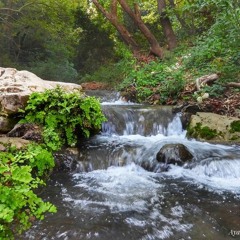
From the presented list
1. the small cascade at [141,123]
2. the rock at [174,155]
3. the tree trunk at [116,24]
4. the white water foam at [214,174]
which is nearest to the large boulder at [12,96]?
the small cascade at [141,123]

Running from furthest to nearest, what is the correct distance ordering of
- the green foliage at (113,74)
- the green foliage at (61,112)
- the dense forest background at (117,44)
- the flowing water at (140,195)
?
the green foliage at (113,74) → the dense forest background at (117,44) → the green foliage at (61,112) → the flowing water at (140,195)

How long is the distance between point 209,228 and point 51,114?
3789mm

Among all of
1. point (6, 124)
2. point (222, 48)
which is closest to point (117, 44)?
point (222, 48)

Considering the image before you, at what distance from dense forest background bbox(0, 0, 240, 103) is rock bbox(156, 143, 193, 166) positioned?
4041 millimetres

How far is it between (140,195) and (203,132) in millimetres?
3367

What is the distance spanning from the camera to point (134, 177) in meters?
5.17

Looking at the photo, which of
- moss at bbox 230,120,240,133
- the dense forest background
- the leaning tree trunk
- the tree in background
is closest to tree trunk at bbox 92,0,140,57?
the dense forest background

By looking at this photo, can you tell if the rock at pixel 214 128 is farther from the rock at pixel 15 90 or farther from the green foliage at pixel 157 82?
the rock at pixel 15 90

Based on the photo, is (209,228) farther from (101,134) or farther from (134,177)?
(101,134)

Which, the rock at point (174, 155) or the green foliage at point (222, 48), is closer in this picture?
the rock at point (174, 155)

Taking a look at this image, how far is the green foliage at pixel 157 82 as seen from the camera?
941 cm

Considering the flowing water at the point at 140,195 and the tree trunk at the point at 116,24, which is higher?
the tree trunk at the point at 116,24

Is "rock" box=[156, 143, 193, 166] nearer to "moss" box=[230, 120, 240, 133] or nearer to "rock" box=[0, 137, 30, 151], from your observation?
"moss" box=[230, 120, 240, 133]

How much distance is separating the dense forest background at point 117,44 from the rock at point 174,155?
159 inches
